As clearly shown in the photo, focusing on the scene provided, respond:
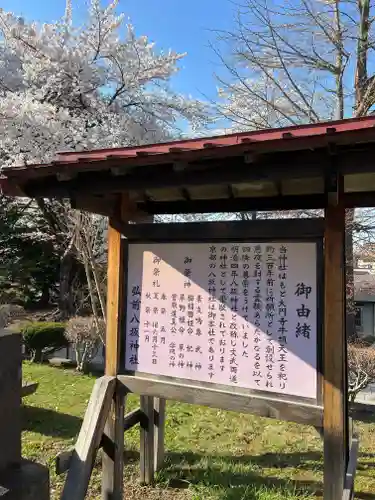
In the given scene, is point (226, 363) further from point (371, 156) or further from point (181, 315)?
point (371, 156)

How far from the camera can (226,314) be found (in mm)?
3094

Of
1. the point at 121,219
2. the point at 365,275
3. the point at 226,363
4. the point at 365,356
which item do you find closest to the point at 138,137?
the point at 365,356

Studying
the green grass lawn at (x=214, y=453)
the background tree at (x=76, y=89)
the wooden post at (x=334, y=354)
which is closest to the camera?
the wooden post at (x=334, y=354)

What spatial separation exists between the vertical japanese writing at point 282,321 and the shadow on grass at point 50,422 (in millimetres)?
3547

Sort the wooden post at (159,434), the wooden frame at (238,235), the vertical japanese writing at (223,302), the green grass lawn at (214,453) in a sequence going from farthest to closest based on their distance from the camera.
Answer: the wooden post at (159,434)
the green grass lawn at (214,453)
the vertical japanese writing at (223,302)
the wooden frame at (238,235)

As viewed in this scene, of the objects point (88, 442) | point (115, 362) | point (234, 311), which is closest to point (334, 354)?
point (234, 311)

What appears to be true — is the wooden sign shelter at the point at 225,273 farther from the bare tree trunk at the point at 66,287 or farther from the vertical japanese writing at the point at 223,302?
Result: the bare tree trunk at the point at 66,287

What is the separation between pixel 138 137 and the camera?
12891 mm

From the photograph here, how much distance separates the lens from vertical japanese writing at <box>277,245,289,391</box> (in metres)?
2.85

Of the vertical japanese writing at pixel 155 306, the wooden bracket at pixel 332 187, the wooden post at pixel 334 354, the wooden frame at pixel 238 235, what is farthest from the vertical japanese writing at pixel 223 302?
the wooden bracket at pixel 332 187

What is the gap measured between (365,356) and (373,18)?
6246 millimetres

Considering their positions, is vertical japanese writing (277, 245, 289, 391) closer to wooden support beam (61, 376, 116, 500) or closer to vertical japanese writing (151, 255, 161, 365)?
vertical japanese writing (151, 255, 161, 365)

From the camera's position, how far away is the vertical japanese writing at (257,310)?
293cm

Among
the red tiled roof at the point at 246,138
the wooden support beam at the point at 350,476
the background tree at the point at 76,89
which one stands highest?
the background tree at the point at 76,89
